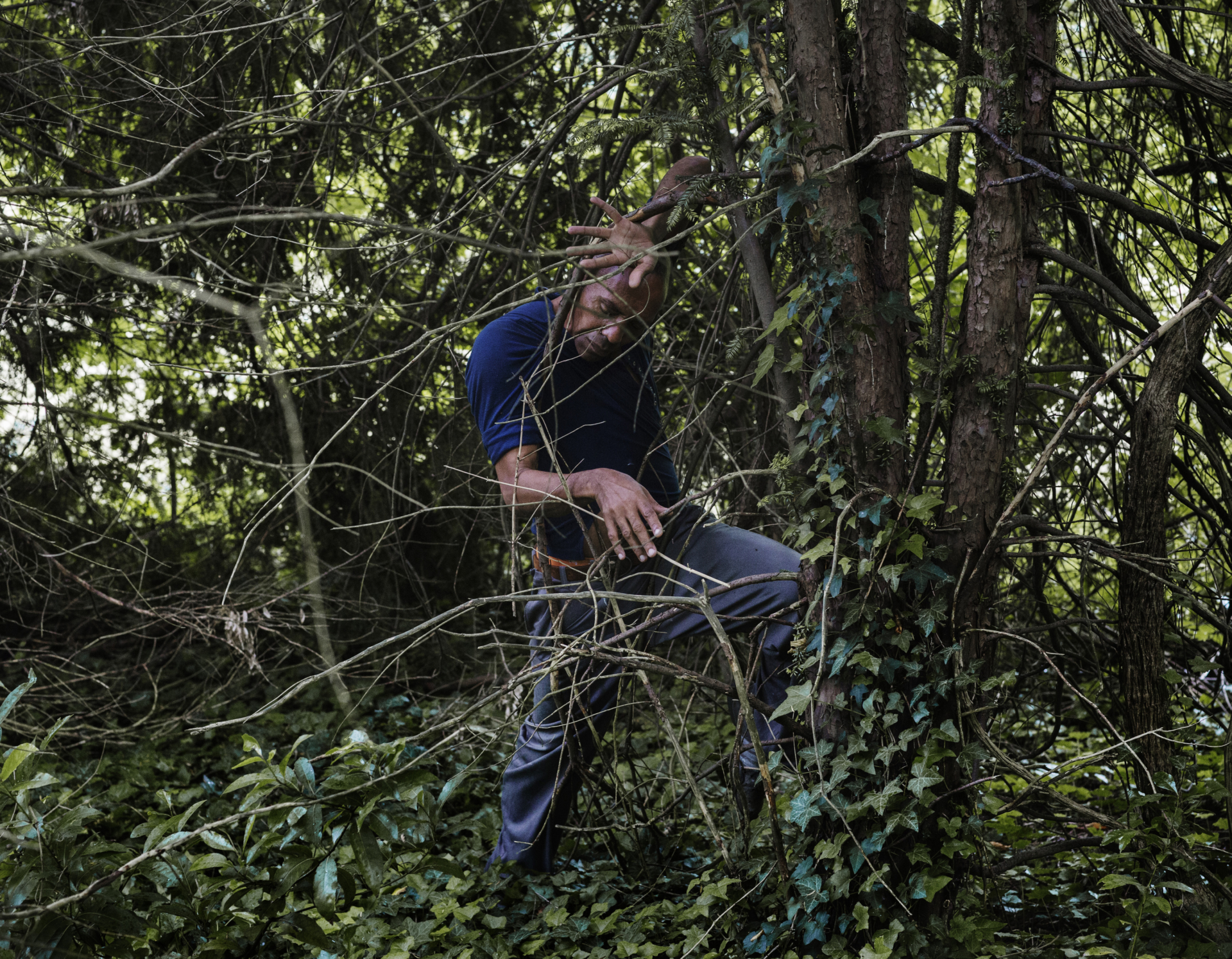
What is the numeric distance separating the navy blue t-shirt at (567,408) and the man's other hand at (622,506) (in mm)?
293

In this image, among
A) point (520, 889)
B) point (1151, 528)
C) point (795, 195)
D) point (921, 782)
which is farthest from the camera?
point (520, 889)

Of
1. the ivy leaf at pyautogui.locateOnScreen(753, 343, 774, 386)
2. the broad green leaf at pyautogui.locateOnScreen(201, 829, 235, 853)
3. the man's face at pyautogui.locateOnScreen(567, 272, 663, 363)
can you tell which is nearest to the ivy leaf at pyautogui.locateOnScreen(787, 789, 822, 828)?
the ivy leaf at pyautogui.locateOnScreen(753, 343, 774, 386)

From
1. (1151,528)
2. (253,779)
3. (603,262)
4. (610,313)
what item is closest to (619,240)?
(603,262)

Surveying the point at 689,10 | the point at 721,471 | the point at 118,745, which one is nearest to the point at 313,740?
the point at 118,745

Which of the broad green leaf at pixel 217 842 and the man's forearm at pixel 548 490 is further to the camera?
the man's forearm at pixel 548 490

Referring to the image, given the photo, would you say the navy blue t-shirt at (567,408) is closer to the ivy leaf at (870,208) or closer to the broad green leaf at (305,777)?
the ivy leaf at (870,208)

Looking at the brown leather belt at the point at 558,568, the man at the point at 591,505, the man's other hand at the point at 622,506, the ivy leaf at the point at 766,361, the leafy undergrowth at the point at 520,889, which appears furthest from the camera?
the brown leather belt at the point at 558,568

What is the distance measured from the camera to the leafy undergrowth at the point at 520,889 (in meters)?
2.01

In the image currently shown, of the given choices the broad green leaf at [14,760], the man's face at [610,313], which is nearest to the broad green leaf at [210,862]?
the broad green leaf at [14,760]

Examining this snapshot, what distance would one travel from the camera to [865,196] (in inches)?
86.6

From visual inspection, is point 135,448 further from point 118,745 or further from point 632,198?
point 632,198

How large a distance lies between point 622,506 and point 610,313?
77 centimetres

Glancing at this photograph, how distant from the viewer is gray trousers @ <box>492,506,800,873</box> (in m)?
2.68

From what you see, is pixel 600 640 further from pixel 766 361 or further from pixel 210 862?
pixel 210 862
